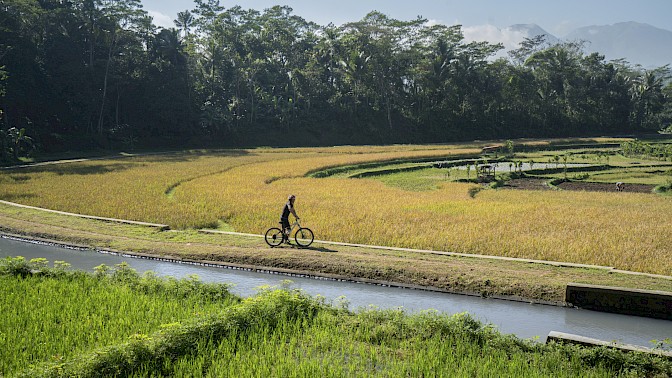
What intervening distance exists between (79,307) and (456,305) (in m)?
6.19

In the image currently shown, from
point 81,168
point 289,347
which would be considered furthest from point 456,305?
point 81,168

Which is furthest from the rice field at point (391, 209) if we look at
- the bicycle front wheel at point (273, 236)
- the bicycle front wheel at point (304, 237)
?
the bicycle front wheel at point (273, 236)

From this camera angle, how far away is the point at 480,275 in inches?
412

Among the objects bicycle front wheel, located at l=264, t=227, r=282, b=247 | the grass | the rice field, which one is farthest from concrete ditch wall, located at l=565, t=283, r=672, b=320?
bicycle front wheel, located at l=264, t=227, r=282, b=247

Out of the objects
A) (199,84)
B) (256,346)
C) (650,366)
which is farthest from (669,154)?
(199,84)

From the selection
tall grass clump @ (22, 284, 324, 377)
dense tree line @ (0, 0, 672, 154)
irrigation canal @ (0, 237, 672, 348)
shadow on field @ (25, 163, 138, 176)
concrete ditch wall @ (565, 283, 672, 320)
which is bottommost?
irrigation canal @ (0, 237, 672, 348)

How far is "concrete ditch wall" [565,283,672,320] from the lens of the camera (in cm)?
881

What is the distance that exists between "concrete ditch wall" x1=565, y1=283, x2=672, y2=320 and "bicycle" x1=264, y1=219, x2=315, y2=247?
20.0ft

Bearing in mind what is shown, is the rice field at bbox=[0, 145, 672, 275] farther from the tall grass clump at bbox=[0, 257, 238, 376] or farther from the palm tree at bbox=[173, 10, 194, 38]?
the palm tree at bbox=[173, 10, 194, 38]

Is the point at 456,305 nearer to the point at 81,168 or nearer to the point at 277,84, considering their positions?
the point at 81,168

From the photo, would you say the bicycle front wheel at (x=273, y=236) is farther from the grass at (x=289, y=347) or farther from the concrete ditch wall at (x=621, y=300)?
the concrete ditch wall at (x=621, y=300)

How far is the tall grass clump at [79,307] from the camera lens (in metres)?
6.70

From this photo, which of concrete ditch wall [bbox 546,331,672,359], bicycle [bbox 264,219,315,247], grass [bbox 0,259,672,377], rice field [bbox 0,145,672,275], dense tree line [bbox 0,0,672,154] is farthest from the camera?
dense tree line [bbox 0,0,672,154]

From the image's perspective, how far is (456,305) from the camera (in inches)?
384
